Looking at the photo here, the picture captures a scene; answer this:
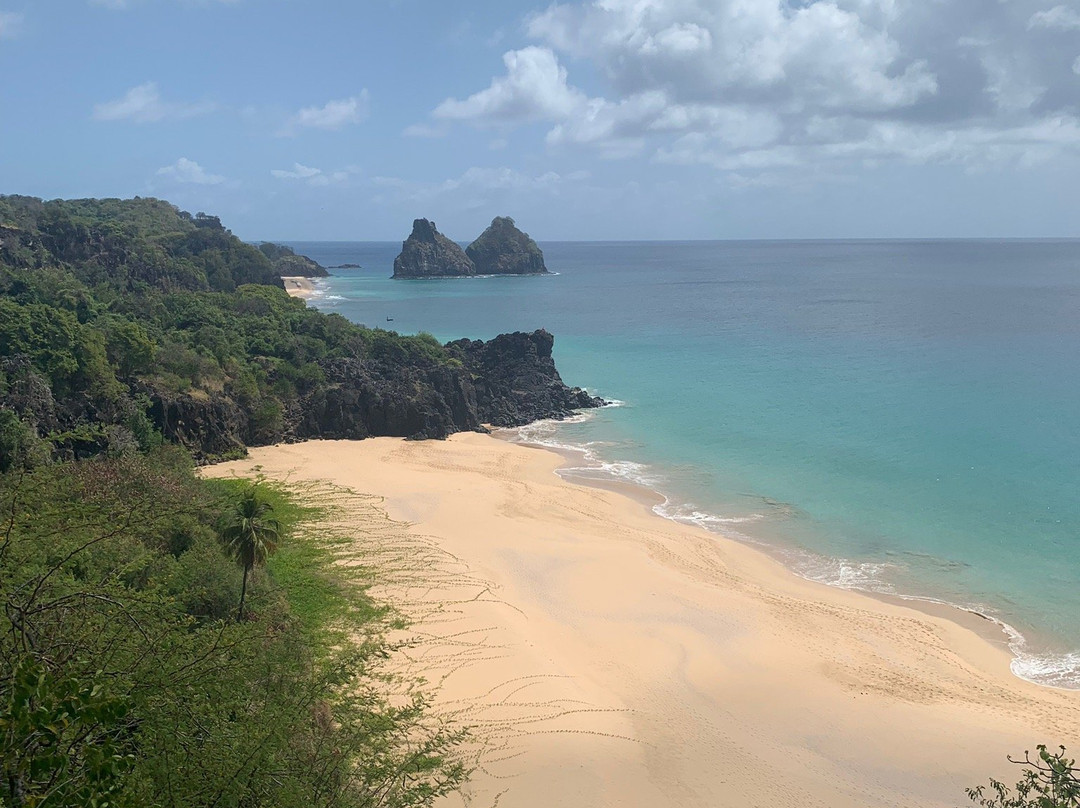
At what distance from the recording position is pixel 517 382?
210 ft

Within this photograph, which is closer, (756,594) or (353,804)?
(353,804)

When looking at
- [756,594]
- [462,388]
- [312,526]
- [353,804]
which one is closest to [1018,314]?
[462,388]

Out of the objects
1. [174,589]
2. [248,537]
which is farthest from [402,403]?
[248,537]

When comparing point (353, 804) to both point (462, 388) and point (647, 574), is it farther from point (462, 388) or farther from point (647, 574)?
point (462, 388)

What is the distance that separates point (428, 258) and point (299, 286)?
44.1m

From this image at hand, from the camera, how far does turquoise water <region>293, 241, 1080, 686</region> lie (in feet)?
109

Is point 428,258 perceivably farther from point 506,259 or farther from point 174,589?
point 174,589

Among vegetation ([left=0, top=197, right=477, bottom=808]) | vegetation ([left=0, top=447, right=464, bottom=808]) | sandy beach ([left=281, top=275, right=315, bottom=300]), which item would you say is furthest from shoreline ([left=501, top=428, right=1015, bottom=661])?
sandy beach ([left=281, top=275, right=315, bottom=300])

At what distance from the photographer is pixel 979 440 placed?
50.1 m

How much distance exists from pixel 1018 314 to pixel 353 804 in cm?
11384

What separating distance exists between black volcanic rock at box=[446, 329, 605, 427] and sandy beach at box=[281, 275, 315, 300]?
73.1 metres

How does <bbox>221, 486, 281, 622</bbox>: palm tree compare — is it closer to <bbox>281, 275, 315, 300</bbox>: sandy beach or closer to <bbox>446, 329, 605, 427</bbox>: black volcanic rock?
<bbox>446, 329, 605, 427</bbox>: black volcanic rock

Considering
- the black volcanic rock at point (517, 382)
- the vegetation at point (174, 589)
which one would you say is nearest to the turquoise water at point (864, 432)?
the black volcanic rock at point (517, 382)

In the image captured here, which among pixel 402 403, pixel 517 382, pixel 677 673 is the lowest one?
pixel 677 673
